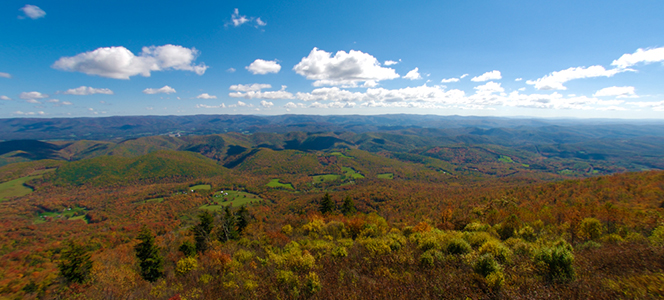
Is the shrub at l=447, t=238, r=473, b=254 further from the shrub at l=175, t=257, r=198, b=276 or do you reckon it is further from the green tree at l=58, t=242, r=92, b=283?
the green tree at l=58, t=242, r=92, b=283

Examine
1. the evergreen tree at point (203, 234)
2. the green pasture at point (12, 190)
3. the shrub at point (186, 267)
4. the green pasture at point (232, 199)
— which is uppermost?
the shrub at point (186, 267)

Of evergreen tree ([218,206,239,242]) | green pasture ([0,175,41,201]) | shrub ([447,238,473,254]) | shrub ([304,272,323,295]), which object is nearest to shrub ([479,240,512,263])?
shrub ([447,238,473,254])

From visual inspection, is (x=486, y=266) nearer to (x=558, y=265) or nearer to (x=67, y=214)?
(x=558, y=265)

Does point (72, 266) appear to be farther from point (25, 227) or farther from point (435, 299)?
point (25, 227)

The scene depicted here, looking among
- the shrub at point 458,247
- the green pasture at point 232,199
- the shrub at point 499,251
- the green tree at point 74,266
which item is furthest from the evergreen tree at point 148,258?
the green pasture at point 232,199

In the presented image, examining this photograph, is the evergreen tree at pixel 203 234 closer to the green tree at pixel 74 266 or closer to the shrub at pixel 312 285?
the green tree at pixel 74 266

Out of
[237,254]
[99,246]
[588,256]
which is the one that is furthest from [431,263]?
[99,246]
